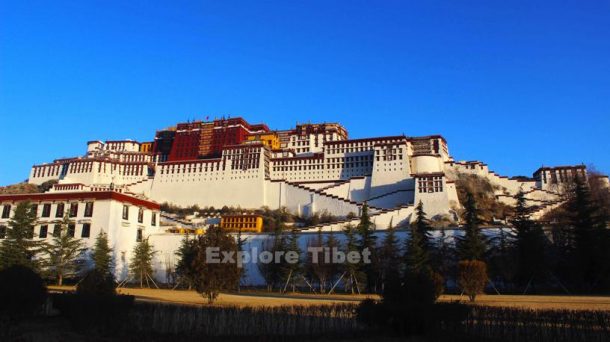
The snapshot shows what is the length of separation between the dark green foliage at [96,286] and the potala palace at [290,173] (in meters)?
32.2

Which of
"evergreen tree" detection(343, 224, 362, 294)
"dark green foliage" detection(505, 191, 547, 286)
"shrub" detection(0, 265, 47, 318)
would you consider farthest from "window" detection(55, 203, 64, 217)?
"dark green foliage" detection(505, 191, 547, 286)

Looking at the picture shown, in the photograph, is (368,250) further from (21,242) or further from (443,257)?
(21,242)

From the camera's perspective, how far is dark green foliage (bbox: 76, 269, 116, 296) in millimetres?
16938

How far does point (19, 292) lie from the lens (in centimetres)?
1641

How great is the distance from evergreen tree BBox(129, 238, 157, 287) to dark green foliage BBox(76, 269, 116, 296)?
2498cm

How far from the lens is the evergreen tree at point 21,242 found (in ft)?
119

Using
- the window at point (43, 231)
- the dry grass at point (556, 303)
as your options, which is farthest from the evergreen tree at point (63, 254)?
the dry grass at point (556, 303)

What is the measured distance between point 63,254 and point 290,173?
5044cm

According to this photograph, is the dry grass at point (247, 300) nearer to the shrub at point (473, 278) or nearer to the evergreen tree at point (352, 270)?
the evergreen tree at point (352, 270)

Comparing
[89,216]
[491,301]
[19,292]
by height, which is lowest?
[491,301]

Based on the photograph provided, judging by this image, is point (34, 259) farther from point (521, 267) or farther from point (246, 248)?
point (521, 267)

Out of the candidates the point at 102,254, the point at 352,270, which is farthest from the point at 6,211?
the point at 352,270

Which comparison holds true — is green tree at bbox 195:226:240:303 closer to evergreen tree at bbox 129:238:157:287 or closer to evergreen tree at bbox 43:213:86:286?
evergreen tree at bbox 129:238:157:287

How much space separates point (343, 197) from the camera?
2908 inches
